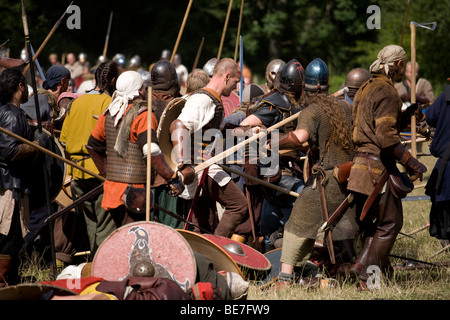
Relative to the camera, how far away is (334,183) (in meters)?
5.35

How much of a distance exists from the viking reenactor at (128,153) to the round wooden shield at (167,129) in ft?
1.01

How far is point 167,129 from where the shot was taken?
570 centimetres

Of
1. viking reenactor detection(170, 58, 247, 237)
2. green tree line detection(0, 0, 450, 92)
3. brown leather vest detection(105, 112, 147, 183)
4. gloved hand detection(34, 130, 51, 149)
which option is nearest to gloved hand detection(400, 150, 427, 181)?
viking reenactor detection(170, 58, 247, 237)

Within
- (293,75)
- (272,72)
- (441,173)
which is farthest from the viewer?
(272,72)

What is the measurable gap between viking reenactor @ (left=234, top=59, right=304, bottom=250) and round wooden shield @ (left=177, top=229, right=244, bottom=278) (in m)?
1.20

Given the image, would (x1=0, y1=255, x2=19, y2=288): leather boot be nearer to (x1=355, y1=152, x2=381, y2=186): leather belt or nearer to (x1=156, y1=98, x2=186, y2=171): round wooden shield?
(x1=156, y1=98, x2=186, y2=171): round wooden shield

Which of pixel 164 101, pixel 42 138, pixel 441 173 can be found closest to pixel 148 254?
pixel 42 138

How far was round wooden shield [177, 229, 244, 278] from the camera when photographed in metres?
4.91

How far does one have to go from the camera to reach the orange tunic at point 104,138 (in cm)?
516

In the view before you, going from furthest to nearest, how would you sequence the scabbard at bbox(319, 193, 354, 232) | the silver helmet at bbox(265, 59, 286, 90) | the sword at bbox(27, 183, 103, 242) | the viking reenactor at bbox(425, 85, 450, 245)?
1. the silver helmet at bbox(265, 59, 286, 90)
2. the viking reenactor at bbox(425, 85, 450, 245)
3. the sword at bbox(27, 183, 103, 242)
4. the scabbard at bbox(319, 193, 354, 232)

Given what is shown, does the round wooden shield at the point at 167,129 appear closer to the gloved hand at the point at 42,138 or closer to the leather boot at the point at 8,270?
the gloved hand at the point at 42,138

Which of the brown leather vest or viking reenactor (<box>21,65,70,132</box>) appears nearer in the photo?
the brown leather vest

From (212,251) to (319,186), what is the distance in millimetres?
941

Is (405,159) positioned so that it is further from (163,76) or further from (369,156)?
(163,76)
